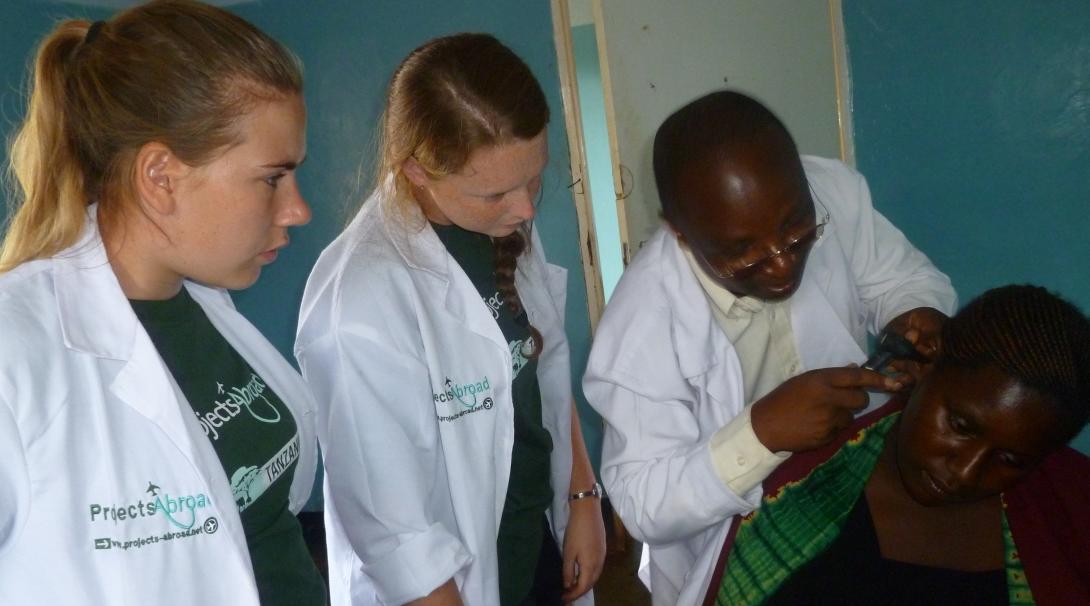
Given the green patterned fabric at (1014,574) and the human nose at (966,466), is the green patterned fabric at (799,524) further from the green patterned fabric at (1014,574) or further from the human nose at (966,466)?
the human nose at (966,466)

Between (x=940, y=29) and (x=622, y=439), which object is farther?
(x=940, y=29)

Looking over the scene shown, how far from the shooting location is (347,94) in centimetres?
337

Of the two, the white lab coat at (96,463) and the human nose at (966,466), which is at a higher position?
the white lab coat at (96,463)

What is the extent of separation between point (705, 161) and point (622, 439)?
0.39m

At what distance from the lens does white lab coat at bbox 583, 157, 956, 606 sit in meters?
1.10

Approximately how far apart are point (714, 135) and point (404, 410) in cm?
56

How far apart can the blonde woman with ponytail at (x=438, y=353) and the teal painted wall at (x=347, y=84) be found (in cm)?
176

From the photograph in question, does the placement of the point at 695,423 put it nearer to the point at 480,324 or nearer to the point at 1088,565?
the point at 480,324

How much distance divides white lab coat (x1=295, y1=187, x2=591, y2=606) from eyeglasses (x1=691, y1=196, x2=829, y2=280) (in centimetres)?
38

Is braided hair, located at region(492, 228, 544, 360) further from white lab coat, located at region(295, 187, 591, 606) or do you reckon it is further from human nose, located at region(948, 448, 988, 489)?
human nose, located at region(948, 448, 988, 489)

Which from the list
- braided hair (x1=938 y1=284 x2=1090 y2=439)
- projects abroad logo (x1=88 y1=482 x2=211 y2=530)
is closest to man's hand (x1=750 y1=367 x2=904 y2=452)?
braided hair (x1=938 y1=284 x2=1090 y2=439)

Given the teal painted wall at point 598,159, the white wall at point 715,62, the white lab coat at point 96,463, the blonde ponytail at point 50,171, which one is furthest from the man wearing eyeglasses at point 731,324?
the teal painted wall at point 598,159

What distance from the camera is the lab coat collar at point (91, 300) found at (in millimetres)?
811

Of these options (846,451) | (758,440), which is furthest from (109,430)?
(846,451)
